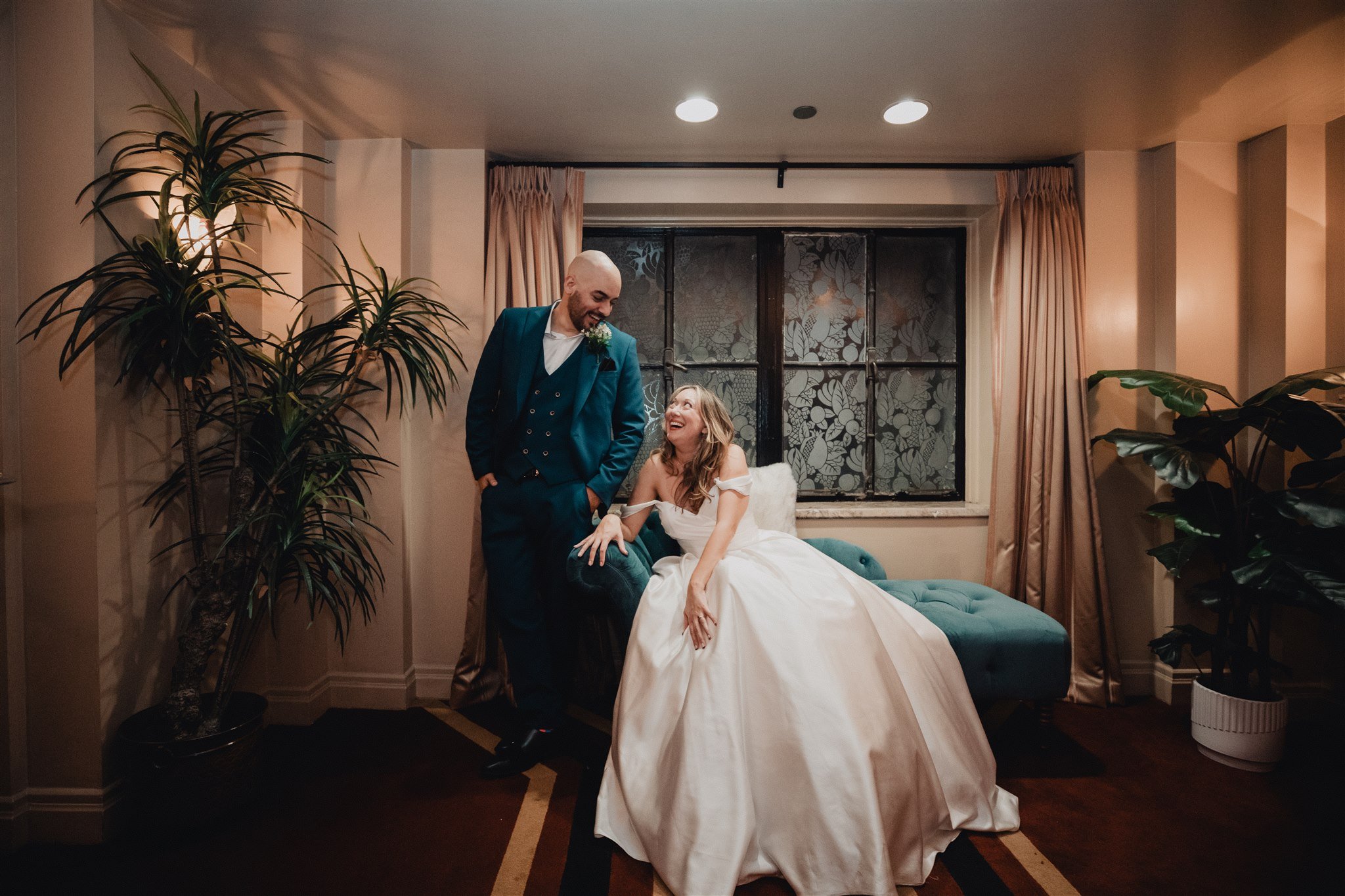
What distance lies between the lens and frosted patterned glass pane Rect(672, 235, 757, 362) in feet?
11.0

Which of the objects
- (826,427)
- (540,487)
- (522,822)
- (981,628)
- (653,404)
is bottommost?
(522,822)

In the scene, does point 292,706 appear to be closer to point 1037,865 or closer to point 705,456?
point 705,456

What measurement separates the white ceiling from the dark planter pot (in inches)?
90.9

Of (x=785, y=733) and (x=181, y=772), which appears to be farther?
(x=181, y=772)

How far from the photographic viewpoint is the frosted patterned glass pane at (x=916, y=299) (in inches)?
133

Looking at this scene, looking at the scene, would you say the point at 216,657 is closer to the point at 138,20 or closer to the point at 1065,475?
the point at 138,20

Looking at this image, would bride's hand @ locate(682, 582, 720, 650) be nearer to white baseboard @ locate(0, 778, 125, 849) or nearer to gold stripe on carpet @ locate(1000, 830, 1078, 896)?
gold stripe on carpet @ locate(1000, 830, 1078, 896)

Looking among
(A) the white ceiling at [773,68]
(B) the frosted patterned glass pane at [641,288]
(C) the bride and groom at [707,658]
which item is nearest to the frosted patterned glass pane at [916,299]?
(A) the white ceiling at [773,68]

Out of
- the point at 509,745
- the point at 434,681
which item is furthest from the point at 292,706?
the point at 509,745

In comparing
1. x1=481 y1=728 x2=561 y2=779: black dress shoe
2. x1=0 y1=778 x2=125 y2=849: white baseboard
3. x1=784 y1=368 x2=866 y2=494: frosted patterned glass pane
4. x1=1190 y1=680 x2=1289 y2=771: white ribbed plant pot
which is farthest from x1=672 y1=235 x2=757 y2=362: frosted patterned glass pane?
x1=0 y1=778 x2=125 y2=849: white baseboard

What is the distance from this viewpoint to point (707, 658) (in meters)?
1.77

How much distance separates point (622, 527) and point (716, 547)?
38 cm

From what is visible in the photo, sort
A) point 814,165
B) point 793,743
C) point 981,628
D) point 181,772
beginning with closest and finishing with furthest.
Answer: point 793,743, point 181,772, point 981,628, point 814,165

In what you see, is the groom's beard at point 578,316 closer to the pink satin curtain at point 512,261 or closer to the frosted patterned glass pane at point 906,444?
Result: the pink satin curtain at point 512,261
